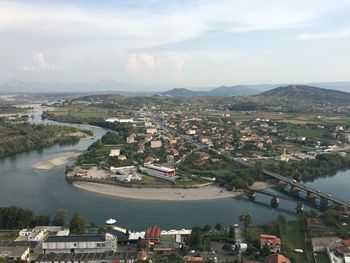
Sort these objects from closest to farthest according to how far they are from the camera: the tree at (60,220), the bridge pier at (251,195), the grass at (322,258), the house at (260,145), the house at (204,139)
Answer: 1. the grass at (322,258)
2. the tree at (60,220)
3. the bridge pier at (251,195)
4. the house at (260,145)
5. the house at (204,139)

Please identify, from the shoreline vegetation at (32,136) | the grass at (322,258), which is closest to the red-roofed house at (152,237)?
the grass at (322,258)

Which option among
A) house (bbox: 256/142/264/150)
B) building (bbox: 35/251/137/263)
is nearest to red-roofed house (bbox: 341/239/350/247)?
building (bbox: 35/251/137/263)

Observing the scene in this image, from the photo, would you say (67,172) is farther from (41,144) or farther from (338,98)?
(338,98)

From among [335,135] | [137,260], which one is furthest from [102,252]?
[335,135]

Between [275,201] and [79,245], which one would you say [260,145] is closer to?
[275,201]

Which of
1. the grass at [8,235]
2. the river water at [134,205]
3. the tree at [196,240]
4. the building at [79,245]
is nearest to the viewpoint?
the building at [79,245]

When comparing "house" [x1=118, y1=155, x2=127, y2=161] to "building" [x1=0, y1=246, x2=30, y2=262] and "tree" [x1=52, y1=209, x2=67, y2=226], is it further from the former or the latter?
"building" [x1=0, y1=246, x2=30, y2=262]

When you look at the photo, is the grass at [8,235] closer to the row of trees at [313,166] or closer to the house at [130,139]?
the row of trees at [313,166]
